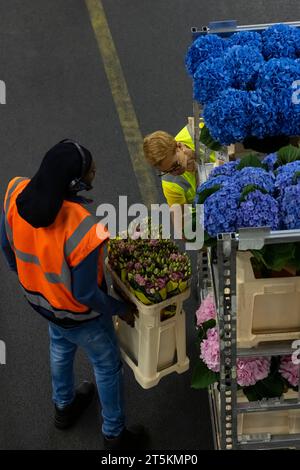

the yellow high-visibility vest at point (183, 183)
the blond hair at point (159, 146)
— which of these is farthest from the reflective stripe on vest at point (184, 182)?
the blond hair at point (159, 146)

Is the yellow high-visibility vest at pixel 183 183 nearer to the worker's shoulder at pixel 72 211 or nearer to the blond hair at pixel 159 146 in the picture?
the blond hair at pixel 159 146

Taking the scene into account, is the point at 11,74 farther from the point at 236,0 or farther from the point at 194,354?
the point at 194,354

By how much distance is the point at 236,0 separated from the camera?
6555 mm

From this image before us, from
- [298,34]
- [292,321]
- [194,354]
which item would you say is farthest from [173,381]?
[298,34]

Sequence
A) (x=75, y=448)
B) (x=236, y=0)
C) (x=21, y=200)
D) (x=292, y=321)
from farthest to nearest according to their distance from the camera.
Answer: (x=236, y=0)
(x=75, y=448)
(x=21, y=200)
(x=292, y=321)

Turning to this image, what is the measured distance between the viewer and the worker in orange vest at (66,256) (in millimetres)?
2561

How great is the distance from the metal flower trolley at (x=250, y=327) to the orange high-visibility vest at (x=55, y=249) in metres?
0.53

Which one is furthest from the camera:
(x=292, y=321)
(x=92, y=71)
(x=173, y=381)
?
(x=92, y=71)

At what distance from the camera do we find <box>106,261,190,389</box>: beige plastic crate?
9.71 ft

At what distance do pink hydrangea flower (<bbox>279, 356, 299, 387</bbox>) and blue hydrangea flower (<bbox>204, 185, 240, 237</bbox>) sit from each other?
767 mm

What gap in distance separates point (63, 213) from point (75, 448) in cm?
157

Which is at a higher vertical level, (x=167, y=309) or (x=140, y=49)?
(x=140, y=49)

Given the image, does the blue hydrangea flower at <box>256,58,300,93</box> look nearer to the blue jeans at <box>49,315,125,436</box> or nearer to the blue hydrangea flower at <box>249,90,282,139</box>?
the blue hydrangea flower at <box>249,90,282,139</box>
